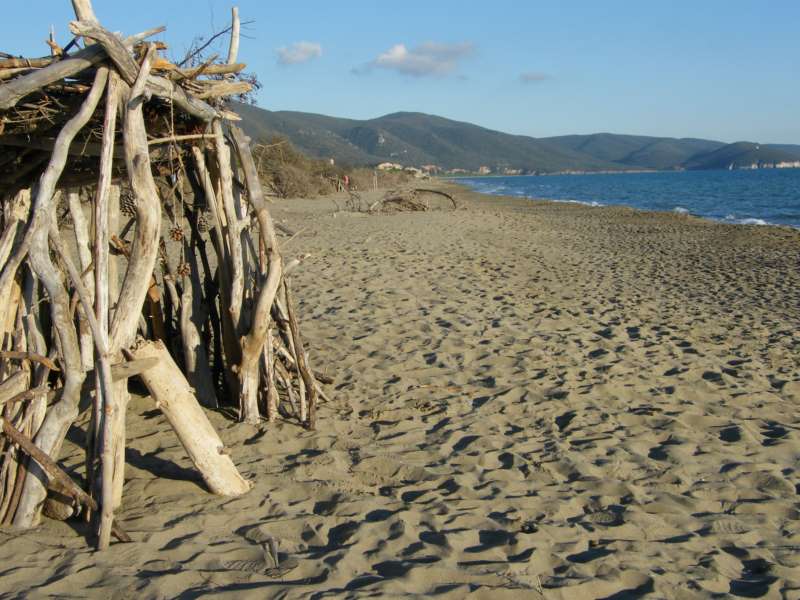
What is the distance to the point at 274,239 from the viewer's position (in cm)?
489

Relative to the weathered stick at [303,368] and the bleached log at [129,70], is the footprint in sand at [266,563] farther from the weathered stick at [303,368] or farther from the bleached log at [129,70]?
the bleached log at [129,70]

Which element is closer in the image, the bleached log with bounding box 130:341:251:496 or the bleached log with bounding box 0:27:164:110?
the bleached log with bounding box 0:27:164:110

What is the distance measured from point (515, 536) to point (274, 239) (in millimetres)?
2481

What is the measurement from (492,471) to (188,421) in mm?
1829

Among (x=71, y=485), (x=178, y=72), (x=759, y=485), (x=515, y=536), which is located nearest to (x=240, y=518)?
(x=71, y=485)

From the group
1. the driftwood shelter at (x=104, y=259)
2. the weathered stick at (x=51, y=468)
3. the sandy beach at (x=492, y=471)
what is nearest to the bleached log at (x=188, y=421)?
the driftwood shelter at (x=104, y=259)

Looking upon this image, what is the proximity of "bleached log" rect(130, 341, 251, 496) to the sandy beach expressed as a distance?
13 cm

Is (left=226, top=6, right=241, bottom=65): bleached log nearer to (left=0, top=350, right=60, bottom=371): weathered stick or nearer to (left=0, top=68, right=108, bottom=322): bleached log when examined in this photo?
(left=0, top=68, right=108, bottom=322): bleached log

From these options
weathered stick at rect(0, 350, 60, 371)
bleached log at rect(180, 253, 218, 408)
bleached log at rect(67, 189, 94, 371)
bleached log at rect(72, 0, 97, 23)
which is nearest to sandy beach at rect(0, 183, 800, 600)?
bleached log at rect(180, 253, 218, 408)

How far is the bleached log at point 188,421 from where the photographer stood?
3.74m

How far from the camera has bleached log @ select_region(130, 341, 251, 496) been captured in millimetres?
3743

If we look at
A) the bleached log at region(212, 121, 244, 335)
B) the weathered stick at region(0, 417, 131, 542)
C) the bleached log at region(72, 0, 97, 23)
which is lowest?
the weathered stick at region(0, 417, 131, 542)

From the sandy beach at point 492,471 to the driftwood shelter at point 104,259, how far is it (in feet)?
1.04

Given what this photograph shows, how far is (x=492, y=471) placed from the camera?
4.45 meters
